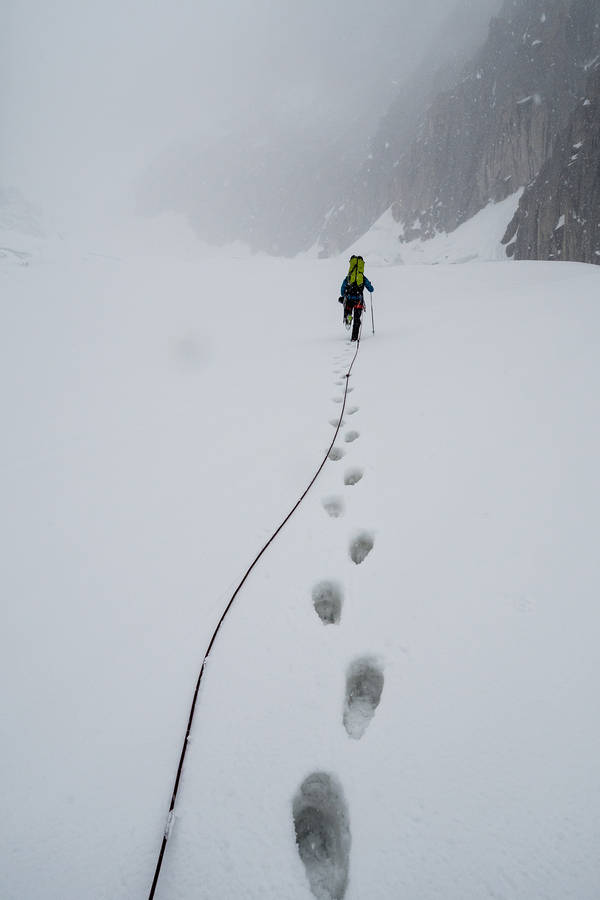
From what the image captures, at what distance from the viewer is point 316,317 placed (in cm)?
1198

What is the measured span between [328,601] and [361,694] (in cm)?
61

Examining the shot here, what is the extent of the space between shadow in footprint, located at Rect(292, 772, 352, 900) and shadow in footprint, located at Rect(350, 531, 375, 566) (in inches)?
52.2

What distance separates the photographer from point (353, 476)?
3.72m

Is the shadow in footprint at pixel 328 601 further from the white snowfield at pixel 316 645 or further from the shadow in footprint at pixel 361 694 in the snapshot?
the shadow in footprint at pixel 361 694

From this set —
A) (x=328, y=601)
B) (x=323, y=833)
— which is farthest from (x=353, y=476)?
(x=323, y=833)

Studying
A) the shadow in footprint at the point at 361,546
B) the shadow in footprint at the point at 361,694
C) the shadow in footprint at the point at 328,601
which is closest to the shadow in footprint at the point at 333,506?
the shadow in footprint at the point at 361,546

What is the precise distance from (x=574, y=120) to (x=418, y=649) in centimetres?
6942

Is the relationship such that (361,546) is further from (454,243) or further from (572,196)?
Result: (454,243)

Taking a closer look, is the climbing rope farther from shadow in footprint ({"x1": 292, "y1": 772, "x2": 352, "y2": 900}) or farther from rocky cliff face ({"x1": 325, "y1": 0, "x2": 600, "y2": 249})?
rocky cliff face ({"x1": 325, "y1": 0, "x2": 600, "y2": 249})

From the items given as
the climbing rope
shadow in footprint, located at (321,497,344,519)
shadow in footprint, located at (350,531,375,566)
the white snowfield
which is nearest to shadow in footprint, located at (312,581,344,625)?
the white snowfield

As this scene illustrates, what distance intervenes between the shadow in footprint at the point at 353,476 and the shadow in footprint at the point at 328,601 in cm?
124

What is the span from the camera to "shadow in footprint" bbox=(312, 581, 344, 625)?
2.44 meters

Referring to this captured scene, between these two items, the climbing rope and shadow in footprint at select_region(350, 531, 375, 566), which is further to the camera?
shadow in footprint at select_region(350, 531, 375, 566)

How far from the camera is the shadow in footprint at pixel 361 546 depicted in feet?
9.25
